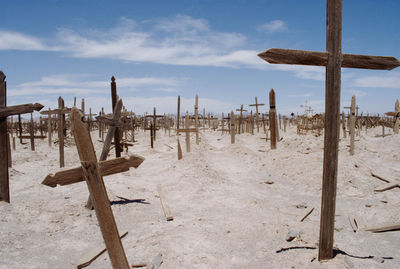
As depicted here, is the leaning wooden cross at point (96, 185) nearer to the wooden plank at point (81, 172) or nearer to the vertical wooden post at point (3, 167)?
the wooden plank at point (81, 172)

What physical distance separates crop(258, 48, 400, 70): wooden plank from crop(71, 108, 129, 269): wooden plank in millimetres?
2158

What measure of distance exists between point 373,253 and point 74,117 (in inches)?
183

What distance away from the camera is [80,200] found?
652 cm

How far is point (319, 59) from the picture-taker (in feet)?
11.6

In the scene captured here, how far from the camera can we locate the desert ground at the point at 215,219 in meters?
4.07

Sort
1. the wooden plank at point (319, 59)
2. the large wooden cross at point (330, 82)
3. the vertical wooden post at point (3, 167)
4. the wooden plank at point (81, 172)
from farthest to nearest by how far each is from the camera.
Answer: the vertical wooden post at point (3, 167)
the large wooden cross at point (330, 82)
the wooden plank at point (319, 59)
the wooden plank at point (81, 172)

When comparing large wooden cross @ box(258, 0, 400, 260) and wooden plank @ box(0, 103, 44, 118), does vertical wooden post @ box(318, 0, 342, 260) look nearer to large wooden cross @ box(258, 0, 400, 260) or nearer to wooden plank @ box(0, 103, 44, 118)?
large wooden cross @ box(258, 0, 400, 260)

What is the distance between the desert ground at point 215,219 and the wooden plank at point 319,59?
2.69 metres

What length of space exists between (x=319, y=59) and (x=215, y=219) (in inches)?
146

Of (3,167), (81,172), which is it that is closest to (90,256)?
(81,172)

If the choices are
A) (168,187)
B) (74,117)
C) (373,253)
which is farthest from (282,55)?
(168,187)

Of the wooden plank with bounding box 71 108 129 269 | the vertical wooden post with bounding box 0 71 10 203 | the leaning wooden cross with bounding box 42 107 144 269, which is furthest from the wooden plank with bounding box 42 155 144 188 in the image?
the vertical wooden post with bounding box 0 71 10 203

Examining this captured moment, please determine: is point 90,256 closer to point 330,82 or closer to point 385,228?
point 330,82

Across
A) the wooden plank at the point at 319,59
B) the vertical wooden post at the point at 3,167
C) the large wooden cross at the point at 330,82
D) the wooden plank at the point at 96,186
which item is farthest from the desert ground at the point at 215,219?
the wooden plank at the point at 319,59
